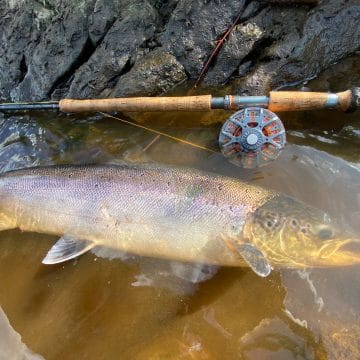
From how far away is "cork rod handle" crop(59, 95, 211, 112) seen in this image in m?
4.02

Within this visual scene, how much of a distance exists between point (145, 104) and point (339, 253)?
2259mm

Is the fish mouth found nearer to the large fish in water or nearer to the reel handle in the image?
the large fish in water

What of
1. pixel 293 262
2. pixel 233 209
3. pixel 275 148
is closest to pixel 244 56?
pixel 275 148

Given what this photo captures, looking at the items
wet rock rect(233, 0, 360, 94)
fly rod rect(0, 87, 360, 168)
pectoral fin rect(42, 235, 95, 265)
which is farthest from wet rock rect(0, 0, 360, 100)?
pectoral fin rect(42, 235, 95, 265)

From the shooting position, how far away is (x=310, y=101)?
12.6 ft

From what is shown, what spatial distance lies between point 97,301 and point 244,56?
296cm

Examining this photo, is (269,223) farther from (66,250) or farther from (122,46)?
(122,46)

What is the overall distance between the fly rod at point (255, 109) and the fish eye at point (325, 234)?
2.83 ft

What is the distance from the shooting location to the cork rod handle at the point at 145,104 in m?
4.02

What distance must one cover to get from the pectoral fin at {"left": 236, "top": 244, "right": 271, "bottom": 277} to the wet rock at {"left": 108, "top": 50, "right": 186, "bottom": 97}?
7.03 ft

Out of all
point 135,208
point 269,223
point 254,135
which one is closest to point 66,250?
point 135,208

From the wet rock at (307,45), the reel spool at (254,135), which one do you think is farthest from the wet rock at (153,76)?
the reel spool at (254,135)

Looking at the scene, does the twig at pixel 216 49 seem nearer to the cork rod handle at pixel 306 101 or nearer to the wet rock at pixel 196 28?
the wet rock at pixel 196 28

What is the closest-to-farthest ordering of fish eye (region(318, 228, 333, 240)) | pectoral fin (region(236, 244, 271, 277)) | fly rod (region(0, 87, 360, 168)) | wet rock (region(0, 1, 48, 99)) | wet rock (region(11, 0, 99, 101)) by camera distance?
1. pectoral fin (region(236, 244, 271, 277))
2. fish eye (region(318, 228, 333, 240))
3. fly rod (region(0, 87, 360, 168))
4. wet rock (region(11, 0, 99, 101))
5. wet rock (region(0, 1, 48, 99))
